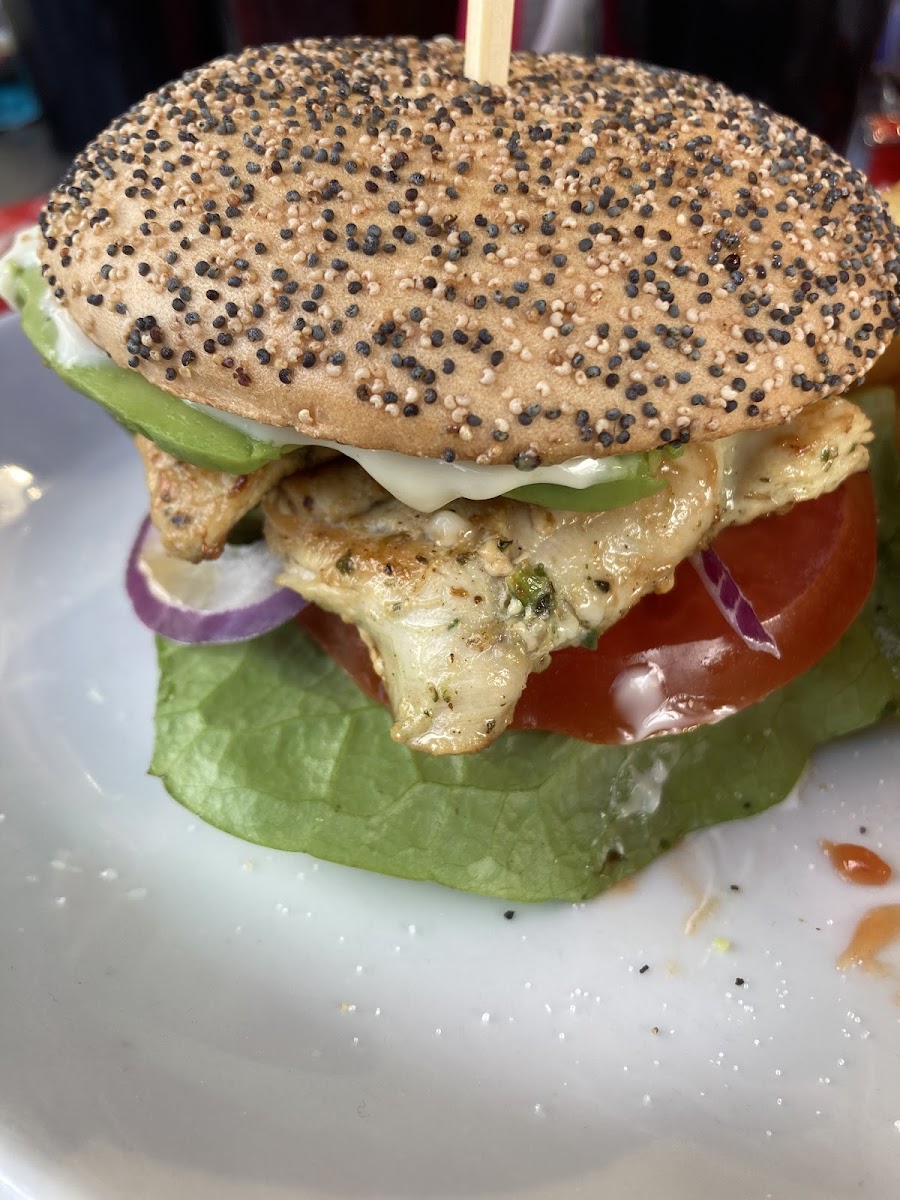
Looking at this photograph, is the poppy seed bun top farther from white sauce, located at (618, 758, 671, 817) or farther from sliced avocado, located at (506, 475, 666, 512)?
white sauce, located at (618, 758, 671, 817)

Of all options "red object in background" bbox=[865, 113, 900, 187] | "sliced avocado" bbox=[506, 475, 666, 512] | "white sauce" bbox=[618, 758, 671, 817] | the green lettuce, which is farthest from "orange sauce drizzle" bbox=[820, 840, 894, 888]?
"red object in background" bbox=[865, 113, 900, 187]

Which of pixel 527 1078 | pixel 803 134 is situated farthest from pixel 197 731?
pixel 803 134

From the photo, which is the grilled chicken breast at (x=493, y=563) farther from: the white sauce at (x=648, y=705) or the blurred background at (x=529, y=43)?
the blurred background at (x=529, y=43)

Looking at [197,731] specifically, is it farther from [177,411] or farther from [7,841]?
[177,411]

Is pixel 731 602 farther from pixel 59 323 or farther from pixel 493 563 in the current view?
pixel 59 323

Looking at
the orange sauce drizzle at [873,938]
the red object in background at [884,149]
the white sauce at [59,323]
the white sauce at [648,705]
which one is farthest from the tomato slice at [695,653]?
the red object in background at [884,149]
